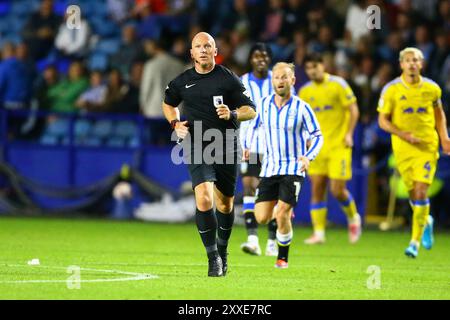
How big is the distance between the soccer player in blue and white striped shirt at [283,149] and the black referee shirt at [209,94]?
3.55ft

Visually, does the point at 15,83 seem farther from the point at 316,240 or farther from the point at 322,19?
the point at 316,240

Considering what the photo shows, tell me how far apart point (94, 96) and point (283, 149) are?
963 cm

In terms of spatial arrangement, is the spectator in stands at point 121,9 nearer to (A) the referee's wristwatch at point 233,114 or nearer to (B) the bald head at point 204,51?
(B) the bald head at point 204,51

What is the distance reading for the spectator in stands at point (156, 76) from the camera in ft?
66.0

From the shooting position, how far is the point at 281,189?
11.7 meters

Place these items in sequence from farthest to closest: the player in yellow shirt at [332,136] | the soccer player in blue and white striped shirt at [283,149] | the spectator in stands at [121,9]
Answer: the spectator in stands at [121,9] < the player in yellow shirt at [332,136] < the soccer player in blue and white striped shirt at [283,149]

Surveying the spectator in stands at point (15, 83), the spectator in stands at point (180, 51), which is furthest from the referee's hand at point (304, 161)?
the spectator in stands at point (15, 83)

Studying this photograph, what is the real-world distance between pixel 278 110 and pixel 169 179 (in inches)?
326

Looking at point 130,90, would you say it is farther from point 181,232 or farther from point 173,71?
point 181,232

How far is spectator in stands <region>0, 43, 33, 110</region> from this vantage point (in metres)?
21.6

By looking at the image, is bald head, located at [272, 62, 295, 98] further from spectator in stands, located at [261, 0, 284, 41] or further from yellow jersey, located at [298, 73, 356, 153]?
spectator in stands, located at [261, 0, 284, 41]

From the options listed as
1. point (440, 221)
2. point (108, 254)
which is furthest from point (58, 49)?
point (108, 254)

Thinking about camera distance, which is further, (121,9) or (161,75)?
(121,9)

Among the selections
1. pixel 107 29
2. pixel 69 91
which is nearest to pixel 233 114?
pixel 69 91
